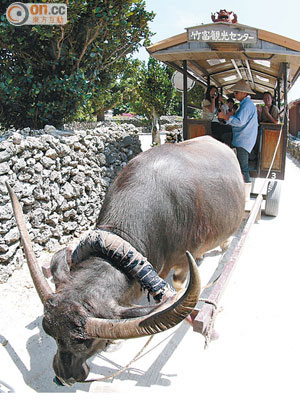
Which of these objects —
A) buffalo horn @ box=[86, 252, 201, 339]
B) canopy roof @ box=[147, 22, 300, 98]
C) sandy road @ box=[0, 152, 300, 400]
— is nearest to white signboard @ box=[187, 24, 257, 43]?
canopy roof @ box=[147, 22, 300, 98]

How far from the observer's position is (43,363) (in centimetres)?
277

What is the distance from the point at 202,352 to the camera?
2.82 metres

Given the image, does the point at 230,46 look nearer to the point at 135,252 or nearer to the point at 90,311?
the point at 135,252

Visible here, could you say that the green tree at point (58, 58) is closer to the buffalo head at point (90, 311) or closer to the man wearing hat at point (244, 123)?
the man wearing hat at point (244, 123)

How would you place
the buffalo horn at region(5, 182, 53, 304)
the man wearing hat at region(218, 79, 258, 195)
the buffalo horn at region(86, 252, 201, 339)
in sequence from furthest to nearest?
1. the man wearing hat at region(218, 79, 258, 195)
2. the buffalo horn at region(5, 182, 53, 304)
3. the buffalo horn at region(86, 252, 201, 339)

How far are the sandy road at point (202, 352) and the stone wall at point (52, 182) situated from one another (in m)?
0.68

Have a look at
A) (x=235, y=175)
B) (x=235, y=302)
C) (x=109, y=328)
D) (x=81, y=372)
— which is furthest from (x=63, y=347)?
(x=235, y=175)

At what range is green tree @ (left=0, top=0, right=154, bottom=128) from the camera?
559 cm

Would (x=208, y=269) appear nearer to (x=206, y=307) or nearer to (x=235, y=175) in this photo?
(x=235, y=175)

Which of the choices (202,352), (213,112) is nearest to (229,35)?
(213,112)

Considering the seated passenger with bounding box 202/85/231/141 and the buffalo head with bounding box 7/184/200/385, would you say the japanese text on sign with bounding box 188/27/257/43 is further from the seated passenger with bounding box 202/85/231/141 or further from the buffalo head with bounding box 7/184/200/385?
the buffalo head with bounding box 7/184/200/385

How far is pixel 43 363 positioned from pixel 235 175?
2595 mm

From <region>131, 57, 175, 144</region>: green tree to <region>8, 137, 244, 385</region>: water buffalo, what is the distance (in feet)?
43.5

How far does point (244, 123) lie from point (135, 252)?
3.56 m
